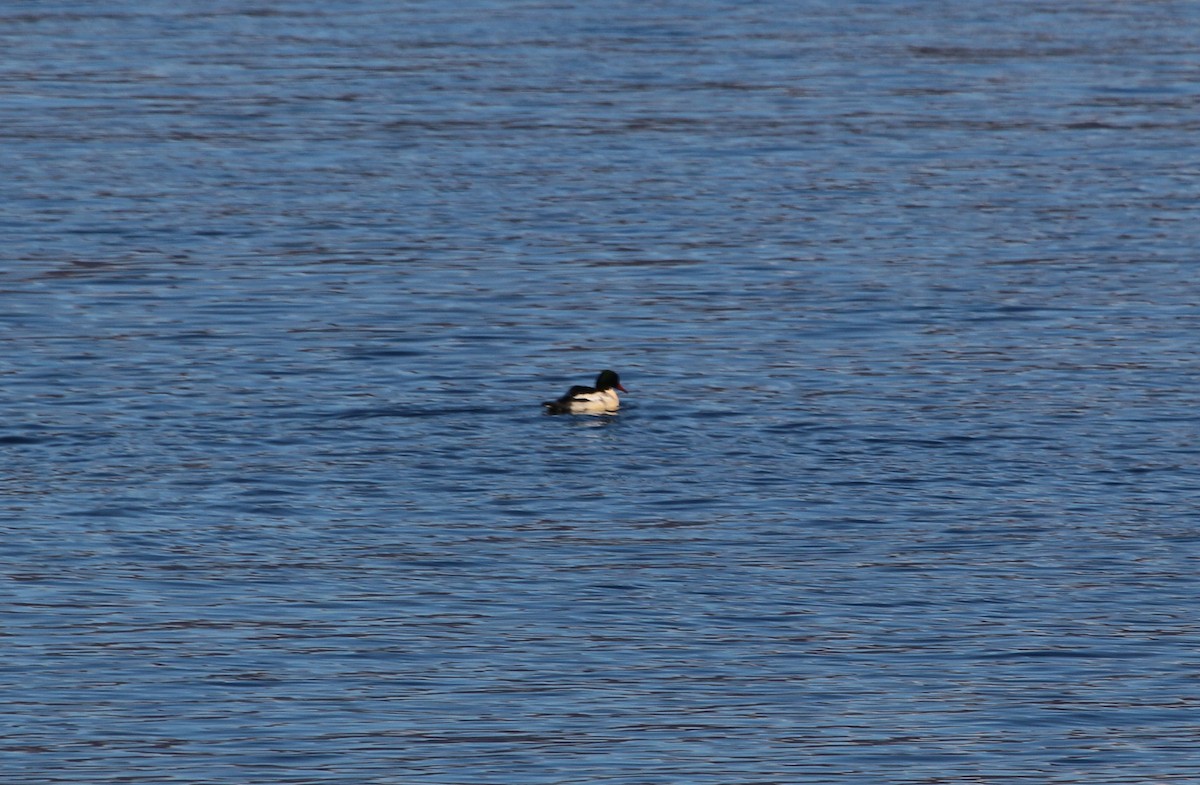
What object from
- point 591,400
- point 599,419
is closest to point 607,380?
point 591,400

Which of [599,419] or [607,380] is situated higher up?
[607,380]

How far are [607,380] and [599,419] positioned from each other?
924mm

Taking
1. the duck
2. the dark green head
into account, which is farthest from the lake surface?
the dark green head

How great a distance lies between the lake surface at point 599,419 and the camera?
1497 centimetres

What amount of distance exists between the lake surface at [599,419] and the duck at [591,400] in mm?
221

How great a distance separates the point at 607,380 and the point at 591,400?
0.79 m

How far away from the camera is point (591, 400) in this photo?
22594 millimetres

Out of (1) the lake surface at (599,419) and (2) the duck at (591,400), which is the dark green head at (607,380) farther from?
(1) the lake surface at (599,419)

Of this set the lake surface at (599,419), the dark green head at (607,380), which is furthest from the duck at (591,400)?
the lake surface at (599,419)

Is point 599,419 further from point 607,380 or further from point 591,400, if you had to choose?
point 607,380

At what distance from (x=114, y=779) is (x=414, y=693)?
2.20 m

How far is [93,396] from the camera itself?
23.4m

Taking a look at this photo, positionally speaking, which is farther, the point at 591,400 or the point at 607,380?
the point at 607,380

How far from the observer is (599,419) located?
22.5 m
